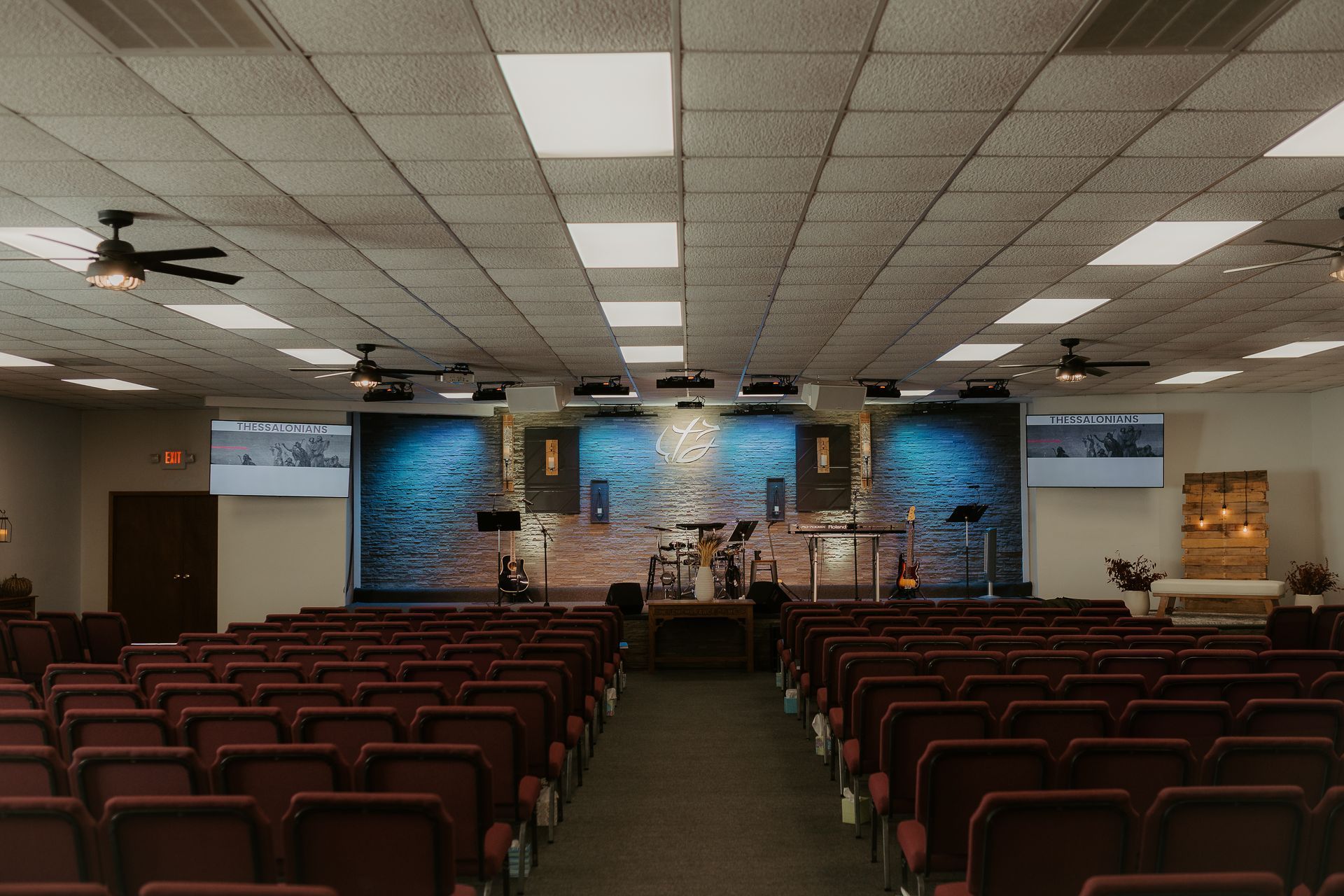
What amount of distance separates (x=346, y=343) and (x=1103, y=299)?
297 inches

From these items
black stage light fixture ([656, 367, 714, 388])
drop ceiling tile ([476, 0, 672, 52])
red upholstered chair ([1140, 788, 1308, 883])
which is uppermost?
drop ceiling tile ([476, 0, 672, 52])

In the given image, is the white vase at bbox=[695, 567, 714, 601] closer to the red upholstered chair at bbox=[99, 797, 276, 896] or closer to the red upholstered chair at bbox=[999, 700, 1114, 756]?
the red upholstered chair at bbox=[999, 700, 1114, 756]

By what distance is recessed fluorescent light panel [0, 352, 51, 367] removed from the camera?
34.1 feet

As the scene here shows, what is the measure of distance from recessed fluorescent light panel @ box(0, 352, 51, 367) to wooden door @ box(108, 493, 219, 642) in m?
4.83

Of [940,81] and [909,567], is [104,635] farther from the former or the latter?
[909,567]

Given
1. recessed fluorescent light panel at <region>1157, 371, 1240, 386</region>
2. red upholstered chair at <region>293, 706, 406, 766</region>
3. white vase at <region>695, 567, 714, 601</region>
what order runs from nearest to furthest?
red upholstered chair at <region>293, 706, 406, 766</region> → white vase at <region>695, 567, 714, 601</region> → recessed fluorescent light panel at <region>1157, 371, 1240, 386</region>

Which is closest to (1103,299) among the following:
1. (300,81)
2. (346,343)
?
(300,81)

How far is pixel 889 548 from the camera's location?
16.4 meters

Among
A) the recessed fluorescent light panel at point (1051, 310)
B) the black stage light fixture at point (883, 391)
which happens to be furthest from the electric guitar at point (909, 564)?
the recessed fluorescent light panel at point (1051, 310)

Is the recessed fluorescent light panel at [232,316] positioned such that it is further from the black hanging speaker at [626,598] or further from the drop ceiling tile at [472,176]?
the black hanging speaker at [626,598]

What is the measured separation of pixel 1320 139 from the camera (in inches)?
179

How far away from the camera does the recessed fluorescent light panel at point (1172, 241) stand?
600 centimetres

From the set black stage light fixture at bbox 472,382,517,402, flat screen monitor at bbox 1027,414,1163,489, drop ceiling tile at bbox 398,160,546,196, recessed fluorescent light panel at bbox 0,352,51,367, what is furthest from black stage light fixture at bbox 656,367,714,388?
recessed fluorescent light panel at bbox 0,352,51,367

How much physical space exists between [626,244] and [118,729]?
4085 mm
